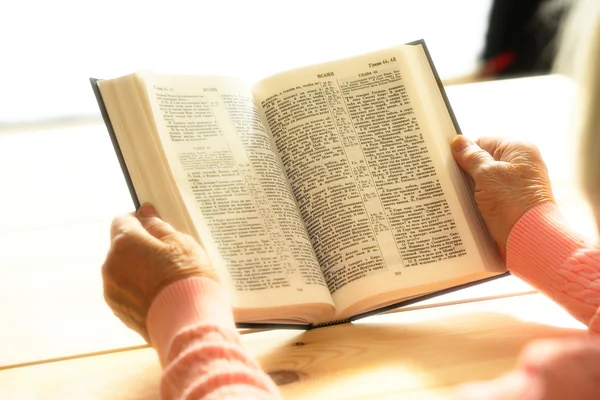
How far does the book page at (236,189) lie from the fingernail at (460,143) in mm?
201

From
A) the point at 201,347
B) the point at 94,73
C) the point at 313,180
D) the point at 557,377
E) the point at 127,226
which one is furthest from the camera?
the point at 94,73

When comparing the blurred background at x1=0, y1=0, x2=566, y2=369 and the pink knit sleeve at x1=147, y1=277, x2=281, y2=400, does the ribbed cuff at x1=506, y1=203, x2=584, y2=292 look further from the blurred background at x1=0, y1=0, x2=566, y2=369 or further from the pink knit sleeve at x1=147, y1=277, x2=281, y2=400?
the pink knit sleeve at x1=147, y1=277, x2=281, y2=400

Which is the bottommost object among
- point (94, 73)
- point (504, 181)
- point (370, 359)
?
point (370, 359)

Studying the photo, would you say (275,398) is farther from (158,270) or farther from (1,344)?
(1,344)

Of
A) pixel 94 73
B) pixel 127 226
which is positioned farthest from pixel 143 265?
pixel 94 73

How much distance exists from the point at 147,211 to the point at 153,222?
0.02 metres

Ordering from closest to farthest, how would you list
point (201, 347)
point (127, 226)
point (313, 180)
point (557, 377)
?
1. point (557, 377)
2. point (201, 347)
3. point (127, 226)
4. point (313, 180)

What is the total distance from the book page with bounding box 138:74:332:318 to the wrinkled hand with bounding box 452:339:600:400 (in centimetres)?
35

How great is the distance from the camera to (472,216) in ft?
2.74

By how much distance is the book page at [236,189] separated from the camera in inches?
28.7

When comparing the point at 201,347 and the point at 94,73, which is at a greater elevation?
the point at 94,73

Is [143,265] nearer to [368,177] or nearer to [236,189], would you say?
[236,189]

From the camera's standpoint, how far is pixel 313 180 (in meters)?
0.82

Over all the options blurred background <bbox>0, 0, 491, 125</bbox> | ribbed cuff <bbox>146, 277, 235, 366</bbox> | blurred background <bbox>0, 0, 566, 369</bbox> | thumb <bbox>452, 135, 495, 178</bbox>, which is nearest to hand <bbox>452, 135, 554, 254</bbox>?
thumb <bbox>452, 135, 495, 178</bbox>
